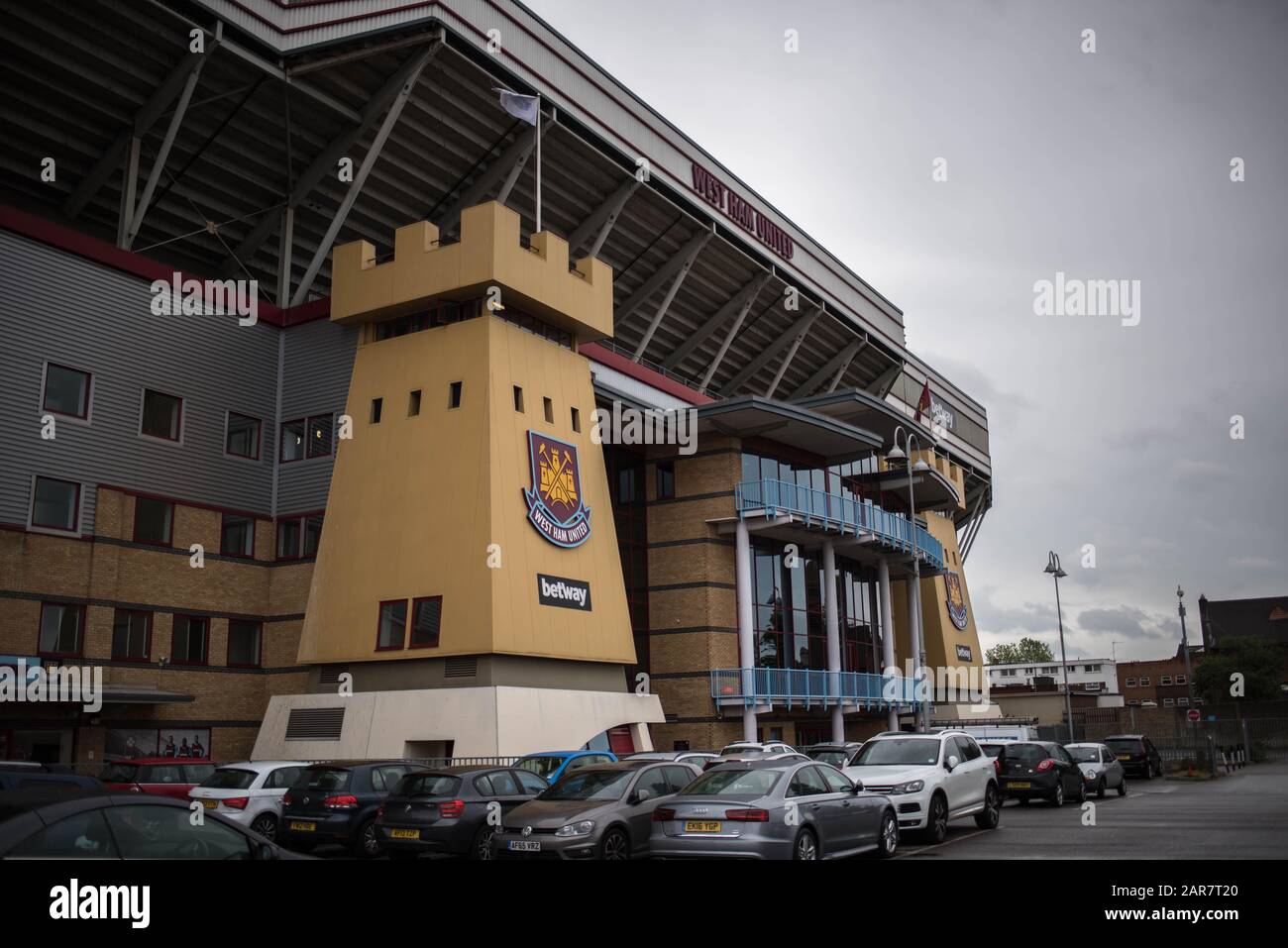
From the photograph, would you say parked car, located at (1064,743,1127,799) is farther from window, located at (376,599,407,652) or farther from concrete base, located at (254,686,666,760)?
window, located at (376,599,407,652)

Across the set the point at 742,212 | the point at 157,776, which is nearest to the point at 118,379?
the point at 157,776

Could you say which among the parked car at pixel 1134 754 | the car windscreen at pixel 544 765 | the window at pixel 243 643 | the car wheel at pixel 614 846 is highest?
the window at pixel 243 643

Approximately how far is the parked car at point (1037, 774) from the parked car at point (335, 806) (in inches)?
546

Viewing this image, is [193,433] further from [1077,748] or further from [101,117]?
[1077,748]

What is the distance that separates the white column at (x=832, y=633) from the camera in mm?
35281

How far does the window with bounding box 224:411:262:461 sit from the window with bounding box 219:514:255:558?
1.79 meters

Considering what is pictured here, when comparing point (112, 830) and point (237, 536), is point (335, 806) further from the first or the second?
point (237, 536)

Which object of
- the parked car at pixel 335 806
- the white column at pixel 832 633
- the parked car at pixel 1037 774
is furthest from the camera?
the white column at pixel 832 633

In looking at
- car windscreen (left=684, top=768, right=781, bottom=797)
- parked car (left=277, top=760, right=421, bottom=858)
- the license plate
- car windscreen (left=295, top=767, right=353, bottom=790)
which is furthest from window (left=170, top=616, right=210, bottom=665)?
the license plate

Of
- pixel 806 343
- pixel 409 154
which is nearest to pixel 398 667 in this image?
pixel 409 154

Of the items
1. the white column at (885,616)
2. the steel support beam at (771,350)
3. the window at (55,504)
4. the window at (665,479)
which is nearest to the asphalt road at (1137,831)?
the white column at (885,616)

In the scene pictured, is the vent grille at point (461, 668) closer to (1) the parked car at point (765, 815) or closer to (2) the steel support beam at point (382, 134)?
(1) the parked car at point (765, 815)

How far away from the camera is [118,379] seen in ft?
89.4
